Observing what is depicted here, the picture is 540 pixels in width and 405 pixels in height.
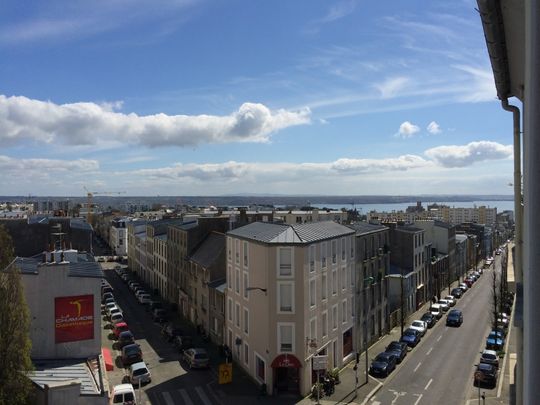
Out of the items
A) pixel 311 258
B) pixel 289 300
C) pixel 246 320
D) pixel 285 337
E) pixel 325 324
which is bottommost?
pixel 285 337

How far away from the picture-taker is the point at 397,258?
69.8m

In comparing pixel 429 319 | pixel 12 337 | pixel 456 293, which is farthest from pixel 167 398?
pixel 456 293

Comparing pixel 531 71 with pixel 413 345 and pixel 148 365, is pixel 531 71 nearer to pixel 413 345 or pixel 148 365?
pixel 148 365

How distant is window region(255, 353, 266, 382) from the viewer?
4047 centimetres

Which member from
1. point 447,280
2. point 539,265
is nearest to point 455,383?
point 539,265

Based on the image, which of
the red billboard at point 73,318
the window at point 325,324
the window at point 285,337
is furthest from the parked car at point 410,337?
the red billboard at point 73,318

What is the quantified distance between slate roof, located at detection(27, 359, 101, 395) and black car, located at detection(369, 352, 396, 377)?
24886 millimetres

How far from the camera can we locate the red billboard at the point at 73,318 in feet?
105

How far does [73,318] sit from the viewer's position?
32.4 meters

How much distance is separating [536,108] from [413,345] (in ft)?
176

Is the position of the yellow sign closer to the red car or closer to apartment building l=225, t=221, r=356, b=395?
apartment building l=225, t=221, r=356, b=395

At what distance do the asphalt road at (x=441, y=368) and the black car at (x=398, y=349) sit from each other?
604 mm

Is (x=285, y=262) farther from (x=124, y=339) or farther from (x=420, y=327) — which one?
(x=420, y=327)

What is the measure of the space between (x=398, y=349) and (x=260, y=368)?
51.3 feet
